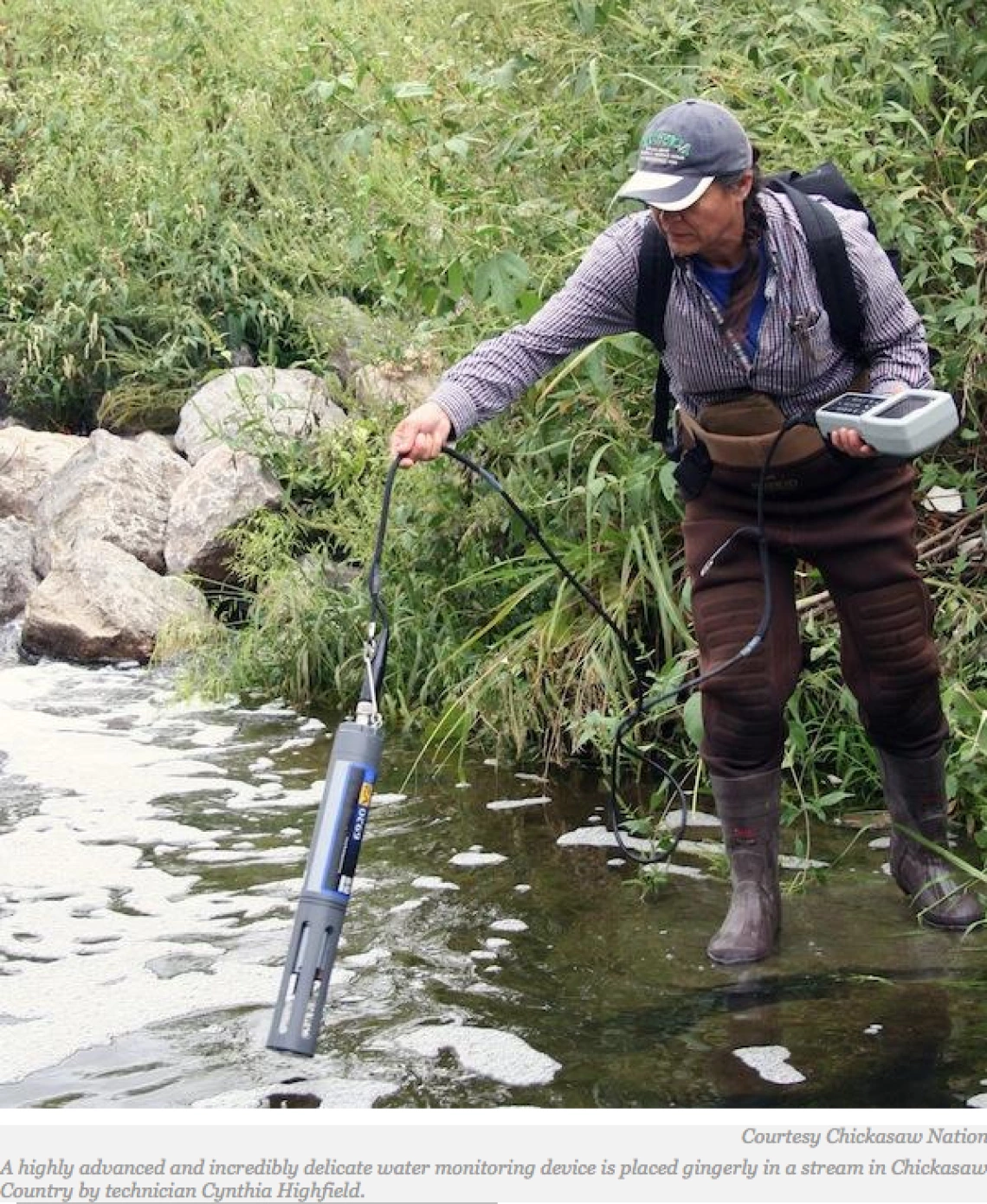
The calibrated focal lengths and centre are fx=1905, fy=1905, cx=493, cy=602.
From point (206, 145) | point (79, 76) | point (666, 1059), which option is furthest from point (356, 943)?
point (79, 76)

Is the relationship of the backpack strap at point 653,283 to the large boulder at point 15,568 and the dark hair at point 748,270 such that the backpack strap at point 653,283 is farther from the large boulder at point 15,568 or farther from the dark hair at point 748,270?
the large boulder at point 15,568

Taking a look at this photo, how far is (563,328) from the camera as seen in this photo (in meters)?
4.31

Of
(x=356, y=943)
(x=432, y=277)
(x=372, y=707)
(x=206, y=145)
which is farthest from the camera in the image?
(x=206, y=145)

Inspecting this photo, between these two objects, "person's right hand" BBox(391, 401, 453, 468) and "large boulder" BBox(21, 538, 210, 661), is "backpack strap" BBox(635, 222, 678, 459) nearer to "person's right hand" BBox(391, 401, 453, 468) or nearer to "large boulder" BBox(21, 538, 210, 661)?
"person's right hand" BBox(391, 401, 453, 468)

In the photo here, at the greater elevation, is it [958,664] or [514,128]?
[514,128]

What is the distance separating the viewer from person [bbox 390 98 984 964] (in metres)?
4.08

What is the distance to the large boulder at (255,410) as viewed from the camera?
338 inches

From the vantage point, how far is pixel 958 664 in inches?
215

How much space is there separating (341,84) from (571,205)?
3.03ft

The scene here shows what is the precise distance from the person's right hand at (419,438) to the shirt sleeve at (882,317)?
3.14ft

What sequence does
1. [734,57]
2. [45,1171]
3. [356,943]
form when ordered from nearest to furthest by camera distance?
1. [45,1171]
2. [356,943]
3. [734,57]

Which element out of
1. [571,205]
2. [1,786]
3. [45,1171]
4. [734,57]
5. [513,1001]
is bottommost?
[1,786]

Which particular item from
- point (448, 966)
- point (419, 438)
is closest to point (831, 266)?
point (419, 438)

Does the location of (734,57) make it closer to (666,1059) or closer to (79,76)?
(666,1059)
